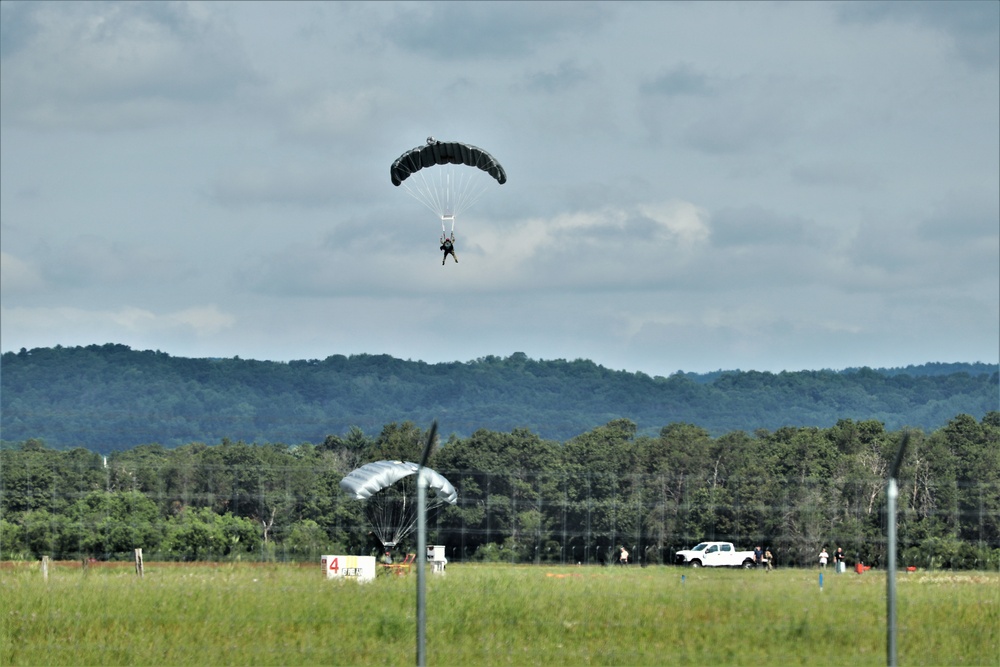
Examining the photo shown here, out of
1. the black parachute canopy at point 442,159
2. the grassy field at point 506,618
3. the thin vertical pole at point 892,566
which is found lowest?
the grassy field at point 506,618

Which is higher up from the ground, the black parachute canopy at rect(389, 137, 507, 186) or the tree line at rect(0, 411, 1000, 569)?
the black parachute canopy at rect(389, 137, 507, 186)

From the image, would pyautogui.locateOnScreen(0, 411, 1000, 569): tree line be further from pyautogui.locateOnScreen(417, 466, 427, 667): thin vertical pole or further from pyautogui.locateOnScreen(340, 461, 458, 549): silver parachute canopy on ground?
pyautogui.locateOnScreen(417, 466, 427, 667): thin vertical pole

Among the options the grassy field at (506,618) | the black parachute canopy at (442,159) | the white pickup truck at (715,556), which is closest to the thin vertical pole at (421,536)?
the grassy field at (506,618)

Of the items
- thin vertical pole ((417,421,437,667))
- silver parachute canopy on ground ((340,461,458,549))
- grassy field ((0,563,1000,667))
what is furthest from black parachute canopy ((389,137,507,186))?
thin vertical pole ((417,421,437,667))

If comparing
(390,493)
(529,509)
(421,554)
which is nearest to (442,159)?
(390,493)

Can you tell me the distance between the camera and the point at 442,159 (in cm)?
2942

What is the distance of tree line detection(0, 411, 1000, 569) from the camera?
18.5 m

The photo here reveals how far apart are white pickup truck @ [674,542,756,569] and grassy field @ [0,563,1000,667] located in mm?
4319

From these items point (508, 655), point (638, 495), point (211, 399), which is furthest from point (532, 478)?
point (211, 399)

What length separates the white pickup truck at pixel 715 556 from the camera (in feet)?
82.1

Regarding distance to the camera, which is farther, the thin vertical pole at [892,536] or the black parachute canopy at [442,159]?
the black parachute canopy at [442,159]

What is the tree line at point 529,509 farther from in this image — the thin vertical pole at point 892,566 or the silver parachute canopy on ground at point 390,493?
the thin vertical pole at point 892,566

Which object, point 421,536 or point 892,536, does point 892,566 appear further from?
point 421,536

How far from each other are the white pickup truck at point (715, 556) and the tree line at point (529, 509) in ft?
11.7
